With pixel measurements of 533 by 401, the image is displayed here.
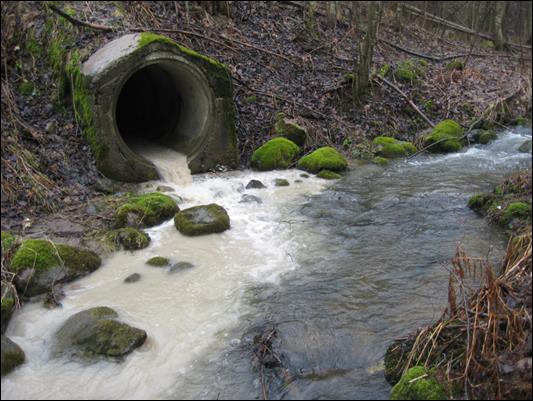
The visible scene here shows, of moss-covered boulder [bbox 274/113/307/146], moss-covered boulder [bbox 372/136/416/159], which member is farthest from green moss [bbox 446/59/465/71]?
moss-covered boulder [bbox 274/113/307/146]

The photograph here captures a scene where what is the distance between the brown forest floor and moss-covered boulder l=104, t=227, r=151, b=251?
1.12 metres

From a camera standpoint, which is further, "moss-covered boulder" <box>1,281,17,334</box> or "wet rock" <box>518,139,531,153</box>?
"wet rock" <box>518,139,531,153</box>

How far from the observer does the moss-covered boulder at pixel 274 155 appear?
10467 mm

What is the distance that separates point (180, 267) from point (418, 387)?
345 centimetres

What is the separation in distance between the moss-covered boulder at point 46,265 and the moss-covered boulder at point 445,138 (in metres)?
8.01

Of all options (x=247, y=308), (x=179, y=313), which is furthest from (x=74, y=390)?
(x=247, y=308)

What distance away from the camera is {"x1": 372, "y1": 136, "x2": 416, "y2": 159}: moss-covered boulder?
11727 mm

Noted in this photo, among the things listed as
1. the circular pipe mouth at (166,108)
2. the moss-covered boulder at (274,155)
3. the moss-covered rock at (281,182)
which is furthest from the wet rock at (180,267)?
the moss-covered boulder at (274,155)

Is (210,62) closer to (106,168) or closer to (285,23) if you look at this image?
(106,168)

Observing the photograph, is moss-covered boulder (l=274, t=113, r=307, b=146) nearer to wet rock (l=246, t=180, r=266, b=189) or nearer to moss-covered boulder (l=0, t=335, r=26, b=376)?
wet rock (l=246, t=180, r=266, b=189)

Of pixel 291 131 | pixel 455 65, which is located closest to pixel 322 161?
pixel 291 131

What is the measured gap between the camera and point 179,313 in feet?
17.9

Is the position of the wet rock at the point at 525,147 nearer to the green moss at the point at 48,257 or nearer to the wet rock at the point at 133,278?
the wet rock at the point at 133,278

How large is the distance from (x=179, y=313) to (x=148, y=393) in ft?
4.16
